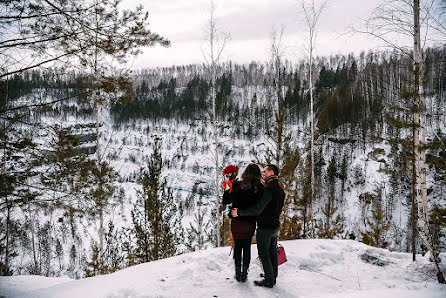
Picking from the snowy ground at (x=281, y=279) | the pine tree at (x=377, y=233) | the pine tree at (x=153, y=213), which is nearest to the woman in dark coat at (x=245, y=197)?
the snowy ground at (x=281, y=279)

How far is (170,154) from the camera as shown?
198 ft

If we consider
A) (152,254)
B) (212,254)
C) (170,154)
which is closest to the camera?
(212,254)

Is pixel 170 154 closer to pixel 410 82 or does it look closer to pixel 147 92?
pixel 147 92

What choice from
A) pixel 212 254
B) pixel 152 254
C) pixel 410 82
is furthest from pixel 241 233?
pixel 152 254

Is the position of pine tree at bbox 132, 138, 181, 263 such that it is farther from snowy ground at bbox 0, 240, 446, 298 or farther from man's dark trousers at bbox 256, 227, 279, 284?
man's dark trousers at bbox 256, 227, 279, 284

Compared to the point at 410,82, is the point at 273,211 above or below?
below

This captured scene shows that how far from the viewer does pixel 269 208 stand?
11.5 feet

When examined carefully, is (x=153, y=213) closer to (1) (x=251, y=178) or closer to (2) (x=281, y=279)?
(2) (x=281, y=279)

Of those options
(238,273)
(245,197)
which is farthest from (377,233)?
(245,197)

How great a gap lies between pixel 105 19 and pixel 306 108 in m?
54.2

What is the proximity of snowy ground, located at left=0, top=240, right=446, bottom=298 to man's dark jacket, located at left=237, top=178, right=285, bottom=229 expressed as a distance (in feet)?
3.13

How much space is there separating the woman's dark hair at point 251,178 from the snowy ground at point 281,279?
143cm

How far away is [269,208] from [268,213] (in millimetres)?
68

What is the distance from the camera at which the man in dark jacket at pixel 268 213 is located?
3.43m
